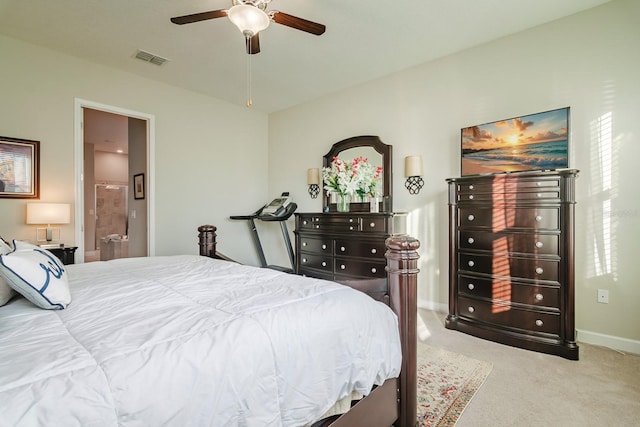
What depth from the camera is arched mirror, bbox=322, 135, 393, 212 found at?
3916mm

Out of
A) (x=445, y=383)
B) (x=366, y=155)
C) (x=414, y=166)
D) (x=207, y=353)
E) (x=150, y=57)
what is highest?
(x=150, y=57)

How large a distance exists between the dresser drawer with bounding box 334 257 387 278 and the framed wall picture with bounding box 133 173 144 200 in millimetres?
3042

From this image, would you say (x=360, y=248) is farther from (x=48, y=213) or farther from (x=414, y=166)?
(x=48, y=213)

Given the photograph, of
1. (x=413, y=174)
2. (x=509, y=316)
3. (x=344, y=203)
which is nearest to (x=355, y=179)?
(x=344, y=203)

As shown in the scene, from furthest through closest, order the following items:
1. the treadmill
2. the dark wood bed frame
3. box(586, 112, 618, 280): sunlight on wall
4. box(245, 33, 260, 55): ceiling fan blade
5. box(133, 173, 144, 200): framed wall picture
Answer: box(133, 173, 144, 200): framed wall picture, the treadmill, box(586, 112, 618, 280): sunlight on wall, box(245, 33, 260, 55): ceiling fan blade, the dark wood bed frame

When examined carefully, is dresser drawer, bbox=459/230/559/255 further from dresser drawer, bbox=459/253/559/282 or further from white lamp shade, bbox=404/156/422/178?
white lamp shade, bbox=404/156/422/178

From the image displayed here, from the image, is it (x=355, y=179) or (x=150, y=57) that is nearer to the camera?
(x=150, y=57)

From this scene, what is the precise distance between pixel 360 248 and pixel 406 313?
2.23 metres

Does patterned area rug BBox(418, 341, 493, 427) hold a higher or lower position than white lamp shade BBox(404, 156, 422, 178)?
lower

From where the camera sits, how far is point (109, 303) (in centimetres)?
118

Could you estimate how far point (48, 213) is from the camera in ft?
10.1

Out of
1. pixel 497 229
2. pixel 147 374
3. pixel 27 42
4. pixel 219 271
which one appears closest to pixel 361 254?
pixel 497 229

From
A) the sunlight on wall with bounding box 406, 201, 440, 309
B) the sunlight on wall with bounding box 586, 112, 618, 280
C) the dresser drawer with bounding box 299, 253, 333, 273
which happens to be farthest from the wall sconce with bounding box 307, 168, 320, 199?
the sunlight on wall with bounding box 586, 112, 618, 280

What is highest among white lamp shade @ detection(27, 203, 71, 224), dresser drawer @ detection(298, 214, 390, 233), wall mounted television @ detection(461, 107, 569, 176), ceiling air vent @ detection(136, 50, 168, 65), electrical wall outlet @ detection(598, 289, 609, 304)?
ceiling air vent @ detection(136, 50, 168, 65)
